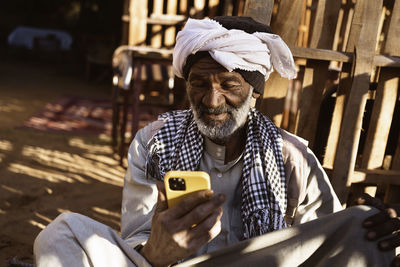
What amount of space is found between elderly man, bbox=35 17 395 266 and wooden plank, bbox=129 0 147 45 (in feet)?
10.7

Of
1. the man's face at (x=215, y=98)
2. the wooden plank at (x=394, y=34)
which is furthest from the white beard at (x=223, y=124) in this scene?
the wooden plank at (x=394, y=34)

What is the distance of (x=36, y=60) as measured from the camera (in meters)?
15.4

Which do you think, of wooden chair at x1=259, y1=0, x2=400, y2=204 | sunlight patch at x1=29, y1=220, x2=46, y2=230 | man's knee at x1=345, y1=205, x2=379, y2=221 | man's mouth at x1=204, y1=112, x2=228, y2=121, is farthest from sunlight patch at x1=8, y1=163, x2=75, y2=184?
man's knee at x1=345, y1=205, x2=379, y2=221

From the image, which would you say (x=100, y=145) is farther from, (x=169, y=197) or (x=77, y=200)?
(x=169, y=197)

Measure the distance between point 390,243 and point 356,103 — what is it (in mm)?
1064

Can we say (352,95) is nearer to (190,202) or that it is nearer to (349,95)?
(349,95)

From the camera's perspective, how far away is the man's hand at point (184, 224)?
1458 mm

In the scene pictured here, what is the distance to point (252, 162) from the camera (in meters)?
2.06

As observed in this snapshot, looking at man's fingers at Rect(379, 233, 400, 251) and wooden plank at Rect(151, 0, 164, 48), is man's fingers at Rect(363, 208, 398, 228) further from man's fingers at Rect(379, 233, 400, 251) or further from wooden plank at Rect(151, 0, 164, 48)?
wooden plank at Rect(151, 0, 164, 48)

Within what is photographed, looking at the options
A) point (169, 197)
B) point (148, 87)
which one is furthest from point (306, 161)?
point (148, 87)

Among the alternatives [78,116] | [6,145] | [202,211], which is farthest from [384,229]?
[78,116]

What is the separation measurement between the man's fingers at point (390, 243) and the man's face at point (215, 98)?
33.6 inches

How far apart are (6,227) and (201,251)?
7.03ft

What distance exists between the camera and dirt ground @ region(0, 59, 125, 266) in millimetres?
3504
